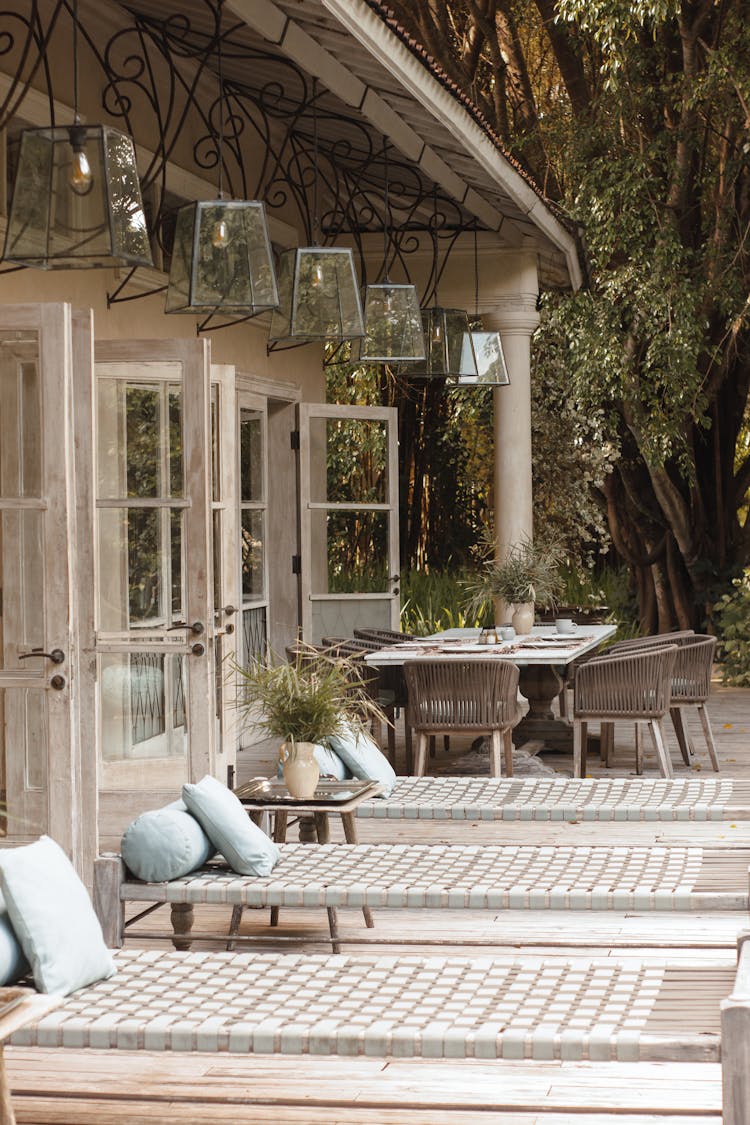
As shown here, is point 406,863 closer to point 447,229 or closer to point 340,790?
point 340,790

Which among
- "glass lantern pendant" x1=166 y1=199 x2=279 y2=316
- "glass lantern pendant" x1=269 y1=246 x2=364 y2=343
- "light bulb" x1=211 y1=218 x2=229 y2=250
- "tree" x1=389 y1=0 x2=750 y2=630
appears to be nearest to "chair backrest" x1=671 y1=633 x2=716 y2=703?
"glass lantern pendant" x1=269 y1=246 x2=364 y2=343

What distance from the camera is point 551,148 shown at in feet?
46.0

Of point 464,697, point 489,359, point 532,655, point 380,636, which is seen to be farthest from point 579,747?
point 489,359

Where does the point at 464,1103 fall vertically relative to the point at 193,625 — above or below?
below

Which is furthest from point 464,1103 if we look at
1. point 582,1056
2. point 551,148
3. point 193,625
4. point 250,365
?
point 551,148

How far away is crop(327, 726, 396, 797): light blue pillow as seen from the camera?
243 inches

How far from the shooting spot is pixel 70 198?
16.6 feet

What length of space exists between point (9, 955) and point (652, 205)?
10.0 m

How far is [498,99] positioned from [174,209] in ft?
22.4

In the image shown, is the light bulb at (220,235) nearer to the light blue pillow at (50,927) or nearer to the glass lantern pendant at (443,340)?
the light blue pillow at (50,927)

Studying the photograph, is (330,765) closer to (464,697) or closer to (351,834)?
(351,834)

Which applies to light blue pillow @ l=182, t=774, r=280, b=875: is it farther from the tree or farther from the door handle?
the tree

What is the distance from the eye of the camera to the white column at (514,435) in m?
11.6

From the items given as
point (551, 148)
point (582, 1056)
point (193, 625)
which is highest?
point (551, 148)
